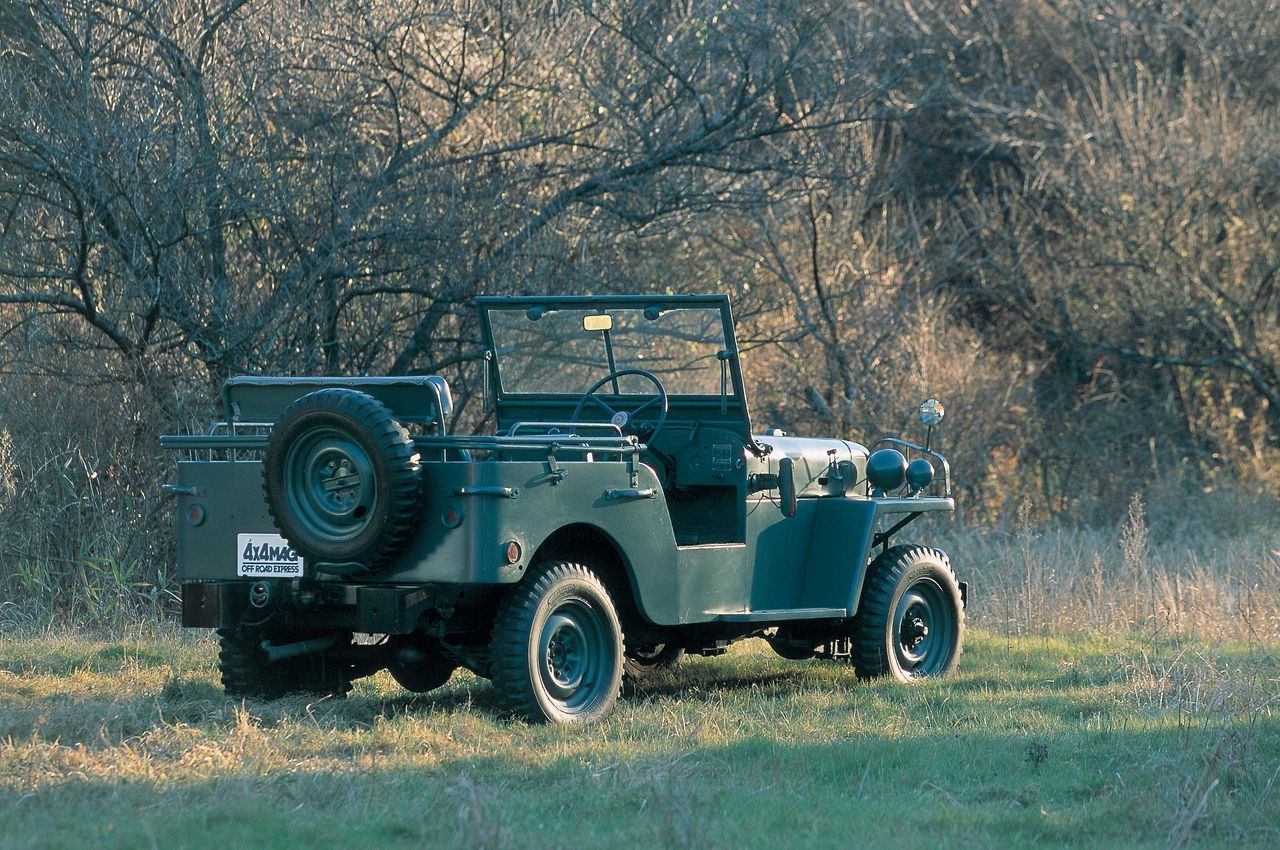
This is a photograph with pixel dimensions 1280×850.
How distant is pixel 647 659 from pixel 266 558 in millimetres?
2592

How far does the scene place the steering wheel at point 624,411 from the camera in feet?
25.6

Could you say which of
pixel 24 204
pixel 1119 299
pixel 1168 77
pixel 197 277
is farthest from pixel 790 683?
pixel 1168 77

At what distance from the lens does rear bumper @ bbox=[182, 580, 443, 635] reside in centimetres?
631

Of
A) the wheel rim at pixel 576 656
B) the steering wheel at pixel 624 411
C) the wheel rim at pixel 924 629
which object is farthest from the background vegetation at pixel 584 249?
the wheel rim at pixel 576 656

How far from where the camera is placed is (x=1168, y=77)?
19984 mm

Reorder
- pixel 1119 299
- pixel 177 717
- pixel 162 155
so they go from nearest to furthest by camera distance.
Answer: pixel 177 717 → pixel 162 155 → pixel 1119 299

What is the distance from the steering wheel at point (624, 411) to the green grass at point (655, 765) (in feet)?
4.51

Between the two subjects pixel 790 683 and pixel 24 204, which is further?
pixel 24 204

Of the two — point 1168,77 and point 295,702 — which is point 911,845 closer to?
point 295,702

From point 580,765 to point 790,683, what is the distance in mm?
2853

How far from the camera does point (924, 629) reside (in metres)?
8.52

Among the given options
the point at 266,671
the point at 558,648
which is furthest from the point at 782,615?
the point at 266,671

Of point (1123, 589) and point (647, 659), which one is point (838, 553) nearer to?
point (647, 659)

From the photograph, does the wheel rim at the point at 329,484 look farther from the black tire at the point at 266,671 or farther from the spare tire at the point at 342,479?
the black tire at the point at 266,671
